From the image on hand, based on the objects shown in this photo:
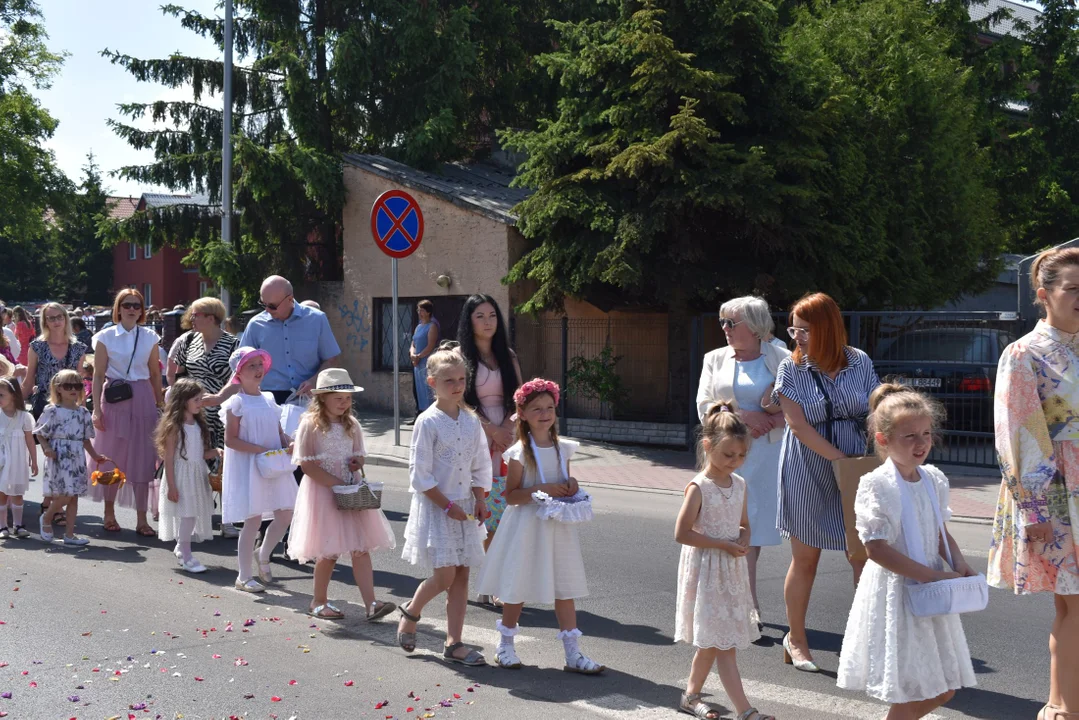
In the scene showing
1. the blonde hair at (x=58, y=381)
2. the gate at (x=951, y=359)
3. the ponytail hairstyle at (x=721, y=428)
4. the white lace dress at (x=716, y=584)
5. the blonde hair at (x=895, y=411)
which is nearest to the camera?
the blonde hair at (x=895, y=411)

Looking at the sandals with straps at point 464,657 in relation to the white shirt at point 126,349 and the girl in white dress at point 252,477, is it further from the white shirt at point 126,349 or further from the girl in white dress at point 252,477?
the white shirt at point 126,349

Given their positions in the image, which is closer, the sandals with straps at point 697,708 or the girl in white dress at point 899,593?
the girl in white dress at point 899,593

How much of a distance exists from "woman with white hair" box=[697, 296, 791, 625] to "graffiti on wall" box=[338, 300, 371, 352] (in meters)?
15.5

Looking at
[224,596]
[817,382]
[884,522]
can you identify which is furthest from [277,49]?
[884,522]

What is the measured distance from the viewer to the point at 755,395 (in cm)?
634

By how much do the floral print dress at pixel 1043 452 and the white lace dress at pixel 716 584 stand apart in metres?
1.06

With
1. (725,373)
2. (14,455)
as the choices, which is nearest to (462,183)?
(14,455)

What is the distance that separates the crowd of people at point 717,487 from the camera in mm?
4238

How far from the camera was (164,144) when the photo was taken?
24.0m

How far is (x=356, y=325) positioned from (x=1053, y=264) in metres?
17.8

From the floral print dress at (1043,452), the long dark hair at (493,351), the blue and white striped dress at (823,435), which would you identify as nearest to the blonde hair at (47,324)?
the long dark hair at (493,351)

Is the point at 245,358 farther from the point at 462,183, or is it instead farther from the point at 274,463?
the point at 462,183

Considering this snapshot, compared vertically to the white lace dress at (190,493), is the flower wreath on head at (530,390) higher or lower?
higher

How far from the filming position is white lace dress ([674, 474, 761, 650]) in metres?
4.83
